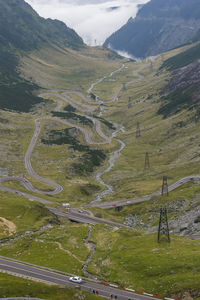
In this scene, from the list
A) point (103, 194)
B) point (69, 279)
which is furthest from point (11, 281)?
point (103, 194)

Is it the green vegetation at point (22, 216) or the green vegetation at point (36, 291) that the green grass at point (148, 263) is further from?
the green vegetation at point (22, 216)

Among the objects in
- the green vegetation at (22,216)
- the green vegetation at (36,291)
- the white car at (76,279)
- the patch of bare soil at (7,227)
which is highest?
the green vegetation at (22,216)

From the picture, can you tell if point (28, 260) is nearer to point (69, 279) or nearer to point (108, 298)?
point (69, 279)

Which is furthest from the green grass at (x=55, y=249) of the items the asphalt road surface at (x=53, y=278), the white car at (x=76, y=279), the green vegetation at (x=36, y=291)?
the green vegetation at (x=36, y=291)

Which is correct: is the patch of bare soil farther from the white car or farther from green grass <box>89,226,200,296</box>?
the white car

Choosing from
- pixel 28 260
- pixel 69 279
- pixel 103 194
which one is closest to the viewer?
pixel 69 279

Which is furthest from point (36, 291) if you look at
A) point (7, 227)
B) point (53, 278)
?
point (7, 227)

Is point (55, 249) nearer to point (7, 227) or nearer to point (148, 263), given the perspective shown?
point (7, 227)

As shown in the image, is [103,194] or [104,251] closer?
[104,251]
